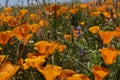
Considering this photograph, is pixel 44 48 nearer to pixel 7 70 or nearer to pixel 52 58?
pixel 52 58

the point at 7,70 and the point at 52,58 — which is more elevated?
the point at 7,70

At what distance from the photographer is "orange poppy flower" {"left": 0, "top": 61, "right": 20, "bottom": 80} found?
1.28 metres

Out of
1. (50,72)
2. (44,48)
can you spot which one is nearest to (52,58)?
(44,48)

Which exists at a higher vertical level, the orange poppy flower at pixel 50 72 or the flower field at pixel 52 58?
the orange poppy flower at pixel 50 72

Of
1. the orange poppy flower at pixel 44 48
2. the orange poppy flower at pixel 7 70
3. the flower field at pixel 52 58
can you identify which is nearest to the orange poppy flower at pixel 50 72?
the flower field at pixel 52 58

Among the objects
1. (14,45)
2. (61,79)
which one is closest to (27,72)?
(61,79)

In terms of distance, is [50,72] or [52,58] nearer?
[50,72]

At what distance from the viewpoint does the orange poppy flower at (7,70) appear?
1.28 metres

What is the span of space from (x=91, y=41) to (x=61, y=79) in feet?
7.49

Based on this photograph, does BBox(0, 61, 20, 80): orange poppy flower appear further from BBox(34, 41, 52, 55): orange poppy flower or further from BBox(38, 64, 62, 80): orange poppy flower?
BBox(34, 41, 52, 55): orange poppy flower

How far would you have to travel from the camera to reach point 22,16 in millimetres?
4098

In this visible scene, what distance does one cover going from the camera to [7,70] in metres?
1.41

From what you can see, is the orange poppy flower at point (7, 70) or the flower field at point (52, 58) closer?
→ the orange poppy flower at point (7, 70)

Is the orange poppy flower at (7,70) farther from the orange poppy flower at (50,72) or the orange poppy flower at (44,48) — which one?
the orange poppy flower at (44,48)
